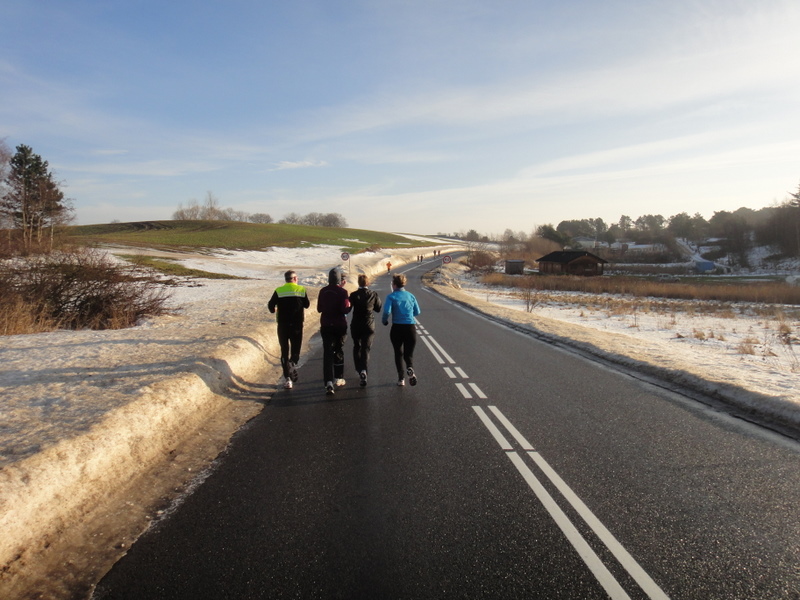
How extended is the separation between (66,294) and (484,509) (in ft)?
43.6

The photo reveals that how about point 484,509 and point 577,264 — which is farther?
point 577,264

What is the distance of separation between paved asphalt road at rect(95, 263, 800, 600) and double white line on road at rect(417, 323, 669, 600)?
0.06 feet

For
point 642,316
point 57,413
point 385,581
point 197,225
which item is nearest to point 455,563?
point 385,581

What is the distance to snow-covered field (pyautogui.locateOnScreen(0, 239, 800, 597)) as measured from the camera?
370 centimetres

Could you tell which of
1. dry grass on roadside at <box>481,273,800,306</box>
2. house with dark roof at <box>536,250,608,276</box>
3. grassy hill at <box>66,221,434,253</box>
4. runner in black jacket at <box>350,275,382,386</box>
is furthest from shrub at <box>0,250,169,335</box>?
grassy hill at <box>66,221,434,253</box>

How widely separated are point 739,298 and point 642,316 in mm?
17506

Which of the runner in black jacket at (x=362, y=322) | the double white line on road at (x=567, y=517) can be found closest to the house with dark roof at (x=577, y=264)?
the runner in black jacket at (x=362, y=322)

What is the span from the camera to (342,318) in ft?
27.3

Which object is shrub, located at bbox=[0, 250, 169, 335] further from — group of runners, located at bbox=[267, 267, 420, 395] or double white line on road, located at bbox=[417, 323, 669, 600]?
double white line on road, located at bbox=[417, 323, 669, 600]

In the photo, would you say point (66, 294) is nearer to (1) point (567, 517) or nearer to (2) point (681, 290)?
(1) point (567, 517)

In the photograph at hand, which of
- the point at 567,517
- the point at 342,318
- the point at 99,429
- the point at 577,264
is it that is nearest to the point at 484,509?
the point at 567,517

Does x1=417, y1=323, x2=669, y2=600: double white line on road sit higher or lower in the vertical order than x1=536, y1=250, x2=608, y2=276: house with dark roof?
lower

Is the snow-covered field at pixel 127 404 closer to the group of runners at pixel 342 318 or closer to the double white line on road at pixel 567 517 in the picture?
the group of runners at pixel 342 318

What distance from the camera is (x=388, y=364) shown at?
10.5 metres
